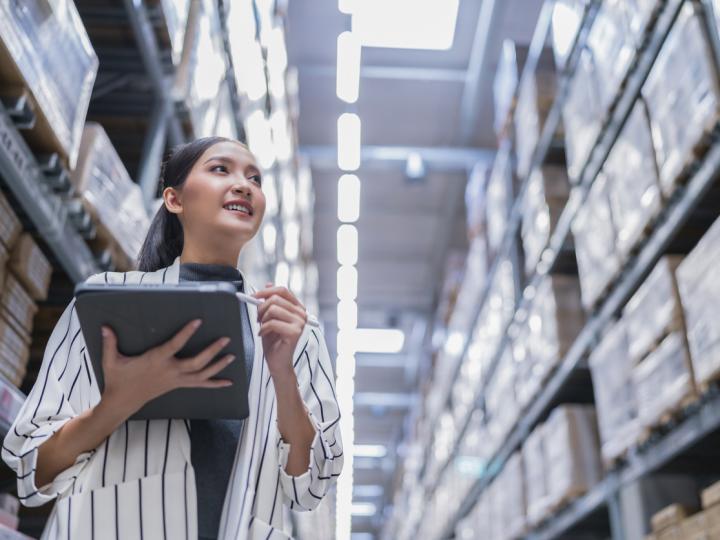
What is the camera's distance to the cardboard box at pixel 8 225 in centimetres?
240

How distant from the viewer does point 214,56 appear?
154 inches

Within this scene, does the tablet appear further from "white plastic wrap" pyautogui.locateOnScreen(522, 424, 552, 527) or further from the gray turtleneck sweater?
"white plastic wrap" pyautogui.locateOnScreen(522, 424, 552, 527)

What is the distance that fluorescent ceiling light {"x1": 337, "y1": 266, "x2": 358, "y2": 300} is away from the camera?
9.27 meters

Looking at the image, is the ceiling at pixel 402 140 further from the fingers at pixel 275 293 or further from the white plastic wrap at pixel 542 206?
the fingers at pixel 275 293

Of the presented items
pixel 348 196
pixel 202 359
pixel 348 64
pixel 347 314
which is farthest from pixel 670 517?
pixel 347 314

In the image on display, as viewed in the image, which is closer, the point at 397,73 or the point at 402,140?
the point at 397,73

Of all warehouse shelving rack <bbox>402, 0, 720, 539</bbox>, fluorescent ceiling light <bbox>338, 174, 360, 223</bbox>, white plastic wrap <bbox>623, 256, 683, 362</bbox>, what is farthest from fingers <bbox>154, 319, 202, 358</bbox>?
fluorescent ceiling light <bbox>338, 174, 360, 223</bbox>

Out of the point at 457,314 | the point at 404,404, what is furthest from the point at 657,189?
the point at 404,404

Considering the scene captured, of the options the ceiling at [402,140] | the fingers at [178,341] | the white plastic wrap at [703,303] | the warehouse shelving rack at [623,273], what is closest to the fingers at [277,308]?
the fingers at [178,341]

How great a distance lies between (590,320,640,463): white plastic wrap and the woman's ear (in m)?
2.56

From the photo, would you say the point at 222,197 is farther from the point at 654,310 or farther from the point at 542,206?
the point at 542,206

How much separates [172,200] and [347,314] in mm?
8478

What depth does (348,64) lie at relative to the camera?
6.42 metres

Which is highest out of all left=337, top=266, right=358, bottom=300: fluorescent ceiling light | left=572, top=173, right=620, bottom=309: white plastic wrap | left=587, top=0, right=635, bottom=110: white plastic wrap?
left=337, top=266, right=358, bottom=300: fluorescent ceiling light
